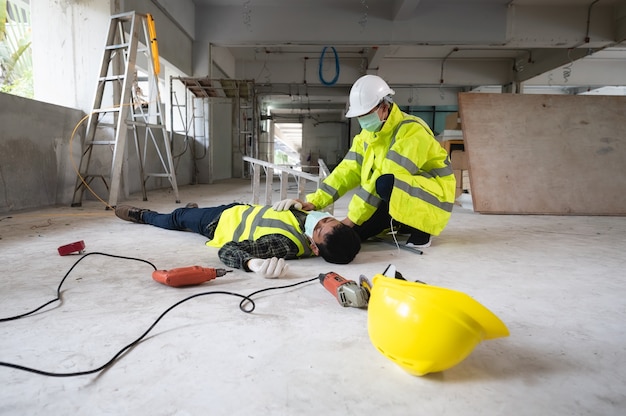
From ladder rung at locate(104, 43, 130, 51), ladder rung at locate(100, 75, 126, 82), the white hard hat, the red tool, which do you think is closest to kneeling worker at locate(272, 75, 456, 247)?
the white hard hat

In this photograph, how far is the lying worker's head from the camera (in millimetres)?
1834

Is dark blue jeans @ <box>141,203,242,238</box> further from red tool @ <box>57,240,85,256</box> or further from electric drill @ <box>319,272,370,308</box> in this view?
electric drill @ <box>319,272,370,308</box>

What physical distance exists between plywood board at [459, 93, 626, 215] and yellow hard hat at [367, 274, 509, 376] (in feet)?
11.6

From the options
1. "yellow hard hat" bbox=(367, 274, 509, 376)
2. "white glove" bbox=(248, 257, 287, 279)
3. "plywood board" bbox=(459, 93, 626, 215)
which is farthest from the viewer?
"plywood board" bbox=(459, 93, 626, 215)

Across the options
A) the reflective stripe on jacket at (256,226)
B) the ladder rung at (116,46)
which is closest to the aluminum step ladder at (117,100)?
the ladder rung at (116,46)

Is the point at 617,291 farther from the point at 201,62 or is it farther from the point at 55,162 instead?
the point at 201,62

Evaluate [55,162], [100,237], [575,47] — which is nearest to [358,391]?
[100,237]

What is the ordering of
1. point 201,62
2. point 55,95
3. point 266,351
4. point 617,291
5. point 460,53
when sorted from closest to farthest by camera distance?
point 266,351
point 617,291
point 55,95
point 201,62
point 460,53

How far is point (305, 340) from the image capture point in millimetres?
1121

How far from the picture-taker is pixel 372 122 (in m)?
2.36

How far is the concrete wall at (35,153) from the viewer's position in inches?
133

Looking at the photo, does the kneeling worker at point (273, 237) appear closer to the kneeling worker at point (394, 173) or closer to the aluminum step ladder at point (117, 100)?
the kneeling worker at point (394, 173)

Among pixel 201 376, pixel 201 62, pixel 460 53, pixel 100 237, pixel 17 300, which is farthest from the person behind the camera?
pixel 460 53

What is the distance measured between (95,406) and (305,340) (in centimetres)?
55
